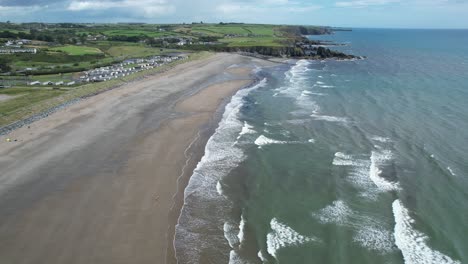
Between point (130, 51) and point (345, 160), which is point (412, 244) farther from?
point (130, 51)

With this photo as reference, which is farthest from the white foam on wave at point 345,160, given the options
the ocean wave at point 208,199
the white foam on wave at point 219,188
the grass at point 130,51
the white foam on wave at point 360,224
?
the grass at point 130,51

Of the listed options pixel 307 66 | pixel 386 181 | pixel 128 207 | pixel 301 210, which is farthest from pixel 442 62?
pixel 128 207

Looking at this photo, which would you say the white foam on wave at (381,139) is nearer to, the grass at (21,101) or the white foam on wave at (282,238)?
the white foam on wave at (282,238)

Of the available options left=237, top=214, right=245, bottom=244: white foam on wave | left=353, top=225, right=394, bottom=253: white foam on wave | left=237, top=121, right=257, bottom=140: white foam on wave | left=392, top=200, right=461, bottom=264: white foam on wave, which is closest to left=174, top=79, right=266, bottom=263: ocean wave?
left=237, top=214, right=245, bottom=244: white foam on wave

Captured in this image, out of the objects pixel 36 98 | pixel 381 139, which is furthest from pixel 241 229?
pixel 36 98

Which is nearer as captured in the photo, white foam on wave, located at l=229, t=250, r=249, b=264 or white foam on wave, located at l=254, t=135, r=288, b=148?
white foam on wave, located at l=229, t=250, r=249, b=264

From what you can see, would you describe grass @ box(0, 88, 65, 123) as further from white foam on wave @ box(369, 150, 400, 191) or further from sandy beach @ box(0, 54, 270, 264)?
white foam on wave @ box(369, 150, 400, 191)

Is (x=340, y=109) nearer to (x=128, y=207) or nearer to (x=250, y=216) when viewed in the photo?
(x=250, y=216)
